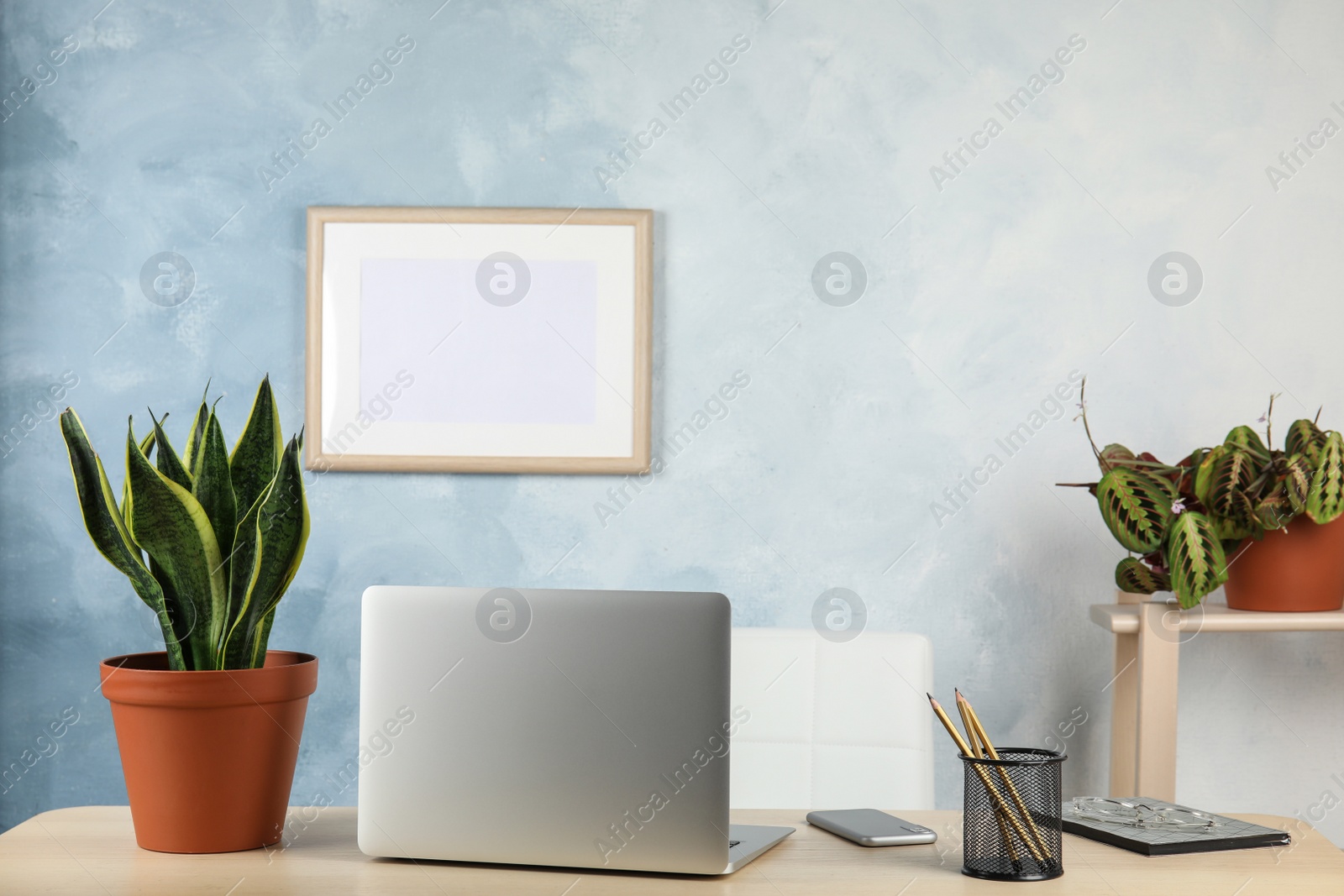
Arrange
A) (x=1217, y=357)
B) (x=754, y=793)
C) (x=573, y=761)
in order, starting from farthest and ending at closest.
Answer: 1. (x=1217, y=357)
2. (x=754, y=793)
3. (x=573, y=761)

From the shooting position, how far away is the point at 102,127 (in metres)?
2.21

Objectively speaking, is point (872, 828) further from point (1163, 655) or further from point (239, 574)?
point (1163, 655)

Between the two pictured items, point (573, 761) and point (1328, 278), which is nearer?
point (573, 761)

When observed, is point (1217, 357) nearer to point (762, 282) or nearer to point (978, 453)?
point (978, 453)

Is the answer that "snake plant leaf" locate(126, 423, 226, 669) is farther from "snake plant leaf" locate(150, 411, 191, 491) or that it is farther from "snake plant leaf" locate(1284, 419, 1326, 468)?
"snake plant leaf" locate(1284, 419, 1326, 468)

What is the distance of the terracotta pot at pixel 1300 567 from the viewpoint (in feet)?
5.97

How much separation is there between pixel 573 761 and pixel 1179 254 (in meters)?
1.78

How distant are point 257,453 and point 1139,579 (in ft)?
4.99

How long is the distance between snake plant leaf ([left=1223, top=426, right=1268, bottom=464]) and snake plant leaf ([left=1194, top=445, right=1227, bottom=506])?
18 millimetres

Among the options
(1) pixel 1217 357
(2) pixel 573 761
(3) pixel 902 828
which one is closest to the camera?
(2) pixel 573 761

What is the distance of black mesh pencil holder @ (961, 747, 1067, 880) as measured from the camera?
102 cm

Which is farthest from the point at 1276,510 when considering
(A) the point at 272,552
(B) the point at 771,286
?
(A) the point at 272,552

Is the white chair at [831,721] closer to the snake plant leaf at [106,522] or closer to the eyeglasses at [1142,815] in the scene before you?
the eyeglasses at [1142,815]

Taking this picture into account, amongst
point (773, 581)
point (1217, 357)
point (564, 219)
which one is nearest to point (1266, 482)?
point (1217, 357)
